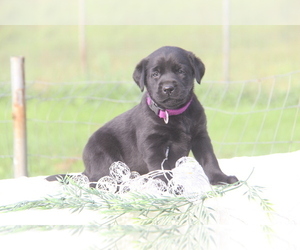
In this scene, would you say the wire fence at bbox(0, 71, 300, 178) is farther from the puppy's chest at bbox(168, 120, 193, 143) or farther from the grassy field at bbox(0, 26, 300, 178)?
the puppy's chest at bbox(168, 120, 193, 143)

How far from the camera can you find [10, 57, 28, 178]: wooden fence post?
15.1 ft

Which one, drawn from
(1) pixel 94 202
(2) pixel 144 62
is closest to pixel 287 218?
(1) pixel 94 202

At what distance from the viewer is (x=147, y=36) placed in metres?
13.0

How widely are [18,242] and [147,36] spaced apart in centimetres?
1120

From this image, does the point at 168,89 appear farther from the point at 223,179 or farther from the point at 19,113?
the point at 19,113

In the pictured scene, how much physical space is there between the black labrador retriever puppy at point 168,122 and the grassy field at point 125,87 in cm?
146

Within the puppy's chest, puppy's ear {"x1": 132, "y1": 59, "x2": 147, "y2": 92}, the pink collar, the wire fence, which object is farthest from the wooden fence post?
the puppy's chest

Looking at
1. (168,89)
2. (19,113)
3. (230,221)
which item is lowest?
(230,221)

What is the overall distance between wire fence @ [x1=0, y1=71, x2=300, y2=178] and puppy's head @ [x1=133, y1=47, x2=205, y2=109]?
2.63 metres

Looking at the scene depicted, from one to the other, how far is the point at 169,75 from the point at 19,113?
1953 millimetres

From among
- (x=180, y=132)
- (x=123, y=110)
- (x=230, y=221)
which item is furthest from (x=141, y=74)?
(x=123, y=110)

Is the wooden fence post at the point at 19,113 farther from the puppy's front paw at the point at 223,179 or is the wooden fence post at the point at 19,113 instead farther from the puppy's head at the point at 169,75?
the puppy's front paw at the point at 223,179

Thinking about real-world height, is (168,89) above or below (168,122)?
above

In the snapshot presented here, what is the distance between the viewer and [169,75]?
10.1 feet
